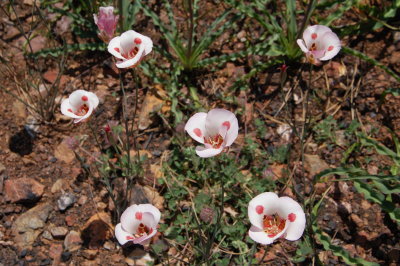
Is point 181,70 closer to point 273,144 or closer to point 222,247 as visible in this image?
point 273,144

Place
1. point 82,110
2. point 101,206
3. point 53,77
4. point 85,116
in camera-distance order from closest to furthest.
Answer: point 85,116 < point 82,110 < point 101,206 < point 53,77

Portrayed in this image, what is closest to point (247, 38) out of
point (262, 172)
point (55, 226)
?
point (262, 172)

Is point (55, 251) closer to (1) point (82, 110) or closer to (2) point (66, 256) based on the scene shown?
(2) point (66, 256)

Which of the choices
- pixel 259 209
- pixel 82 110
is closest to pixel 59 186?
pixel 82 110

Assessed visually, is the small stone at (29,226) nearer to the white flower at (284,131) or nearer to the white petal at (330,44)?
the white flower at (284,131)

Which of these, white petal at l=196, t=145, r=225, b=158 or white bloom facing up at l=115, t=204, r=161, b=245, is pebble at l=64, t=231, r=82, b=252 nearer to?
white bloom facing up at l=115, t=204, r=161, b=245

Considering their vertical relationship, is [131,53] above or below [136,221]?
above
